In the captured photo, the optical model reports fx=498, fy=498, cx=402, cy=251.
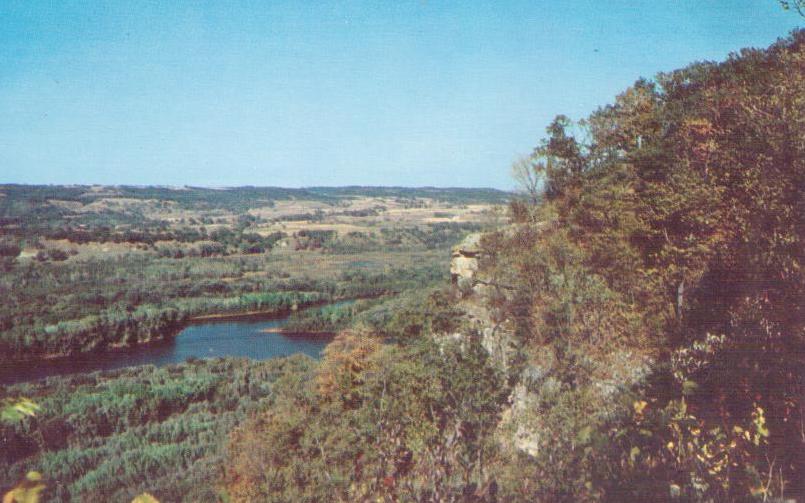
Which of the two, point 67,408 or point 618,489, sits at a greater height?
point 618,489

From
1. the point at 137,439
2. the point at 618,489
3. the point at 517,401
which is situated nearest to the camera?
the point at 618,489

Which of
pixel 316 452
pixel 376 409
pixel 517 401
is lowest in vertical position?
pixel 316 452

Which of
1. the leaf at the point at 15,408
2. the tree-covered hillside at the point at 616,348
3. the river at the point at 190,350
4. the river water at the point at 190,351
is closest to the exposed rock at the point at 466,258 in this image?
the tree-covered hillside at the point at 616,348

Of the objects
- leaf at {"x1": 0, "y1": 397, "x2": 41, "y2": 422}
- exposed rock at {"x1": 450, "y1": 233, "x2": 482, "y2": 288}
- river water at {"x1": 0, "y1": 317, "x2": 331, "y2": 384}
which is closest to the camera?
leaf at {"x1": 0, "y1": 397, "x2": 41, "y2": 422}

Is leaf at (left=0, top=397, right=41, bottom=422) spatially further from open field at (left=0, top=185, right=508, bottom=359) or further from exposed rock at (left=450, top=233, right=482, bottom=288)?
open field at (left=0, top=185, right=508, bottom=359)

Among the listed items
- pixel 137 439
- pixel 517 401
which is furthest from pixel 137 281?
pixel 517 401

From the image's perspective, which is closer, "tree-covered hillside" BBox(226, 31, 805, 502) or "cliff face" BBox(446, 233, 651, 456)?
"tree-covered hillside" BBox(226, 31, 805, 502)

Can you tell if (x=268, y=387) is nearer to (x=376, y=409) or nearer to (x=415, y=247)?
(x=376, y=409)

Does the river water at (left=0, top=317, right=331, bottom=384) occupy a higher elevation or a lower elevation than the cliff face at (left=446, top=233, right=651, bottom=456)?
lower

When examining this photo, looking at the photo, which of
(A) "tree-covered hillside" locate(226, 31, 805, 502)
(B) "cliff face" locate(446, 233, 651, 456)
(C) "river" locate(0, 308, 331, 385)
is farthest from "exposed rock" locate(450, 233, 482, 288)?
(C) "river" locate(0, 308, 331, 385)
